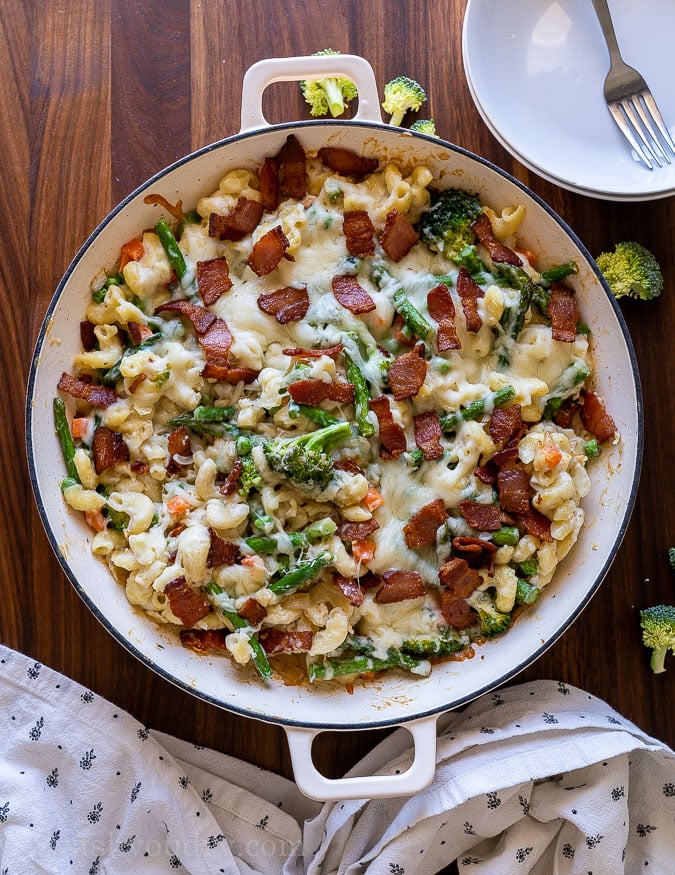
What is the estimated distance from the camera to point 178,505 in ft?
9.07

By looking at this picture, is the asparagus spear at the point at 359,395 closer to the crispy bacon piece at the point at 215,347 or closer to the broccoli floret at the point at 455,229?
the crispy bacon piece at the point at 215,347

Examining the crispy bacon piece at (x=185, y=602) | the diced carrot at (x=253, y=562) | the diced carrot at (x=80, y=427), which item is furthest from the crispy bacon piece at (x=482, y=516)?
the diced carrot at (x=80, y=427)

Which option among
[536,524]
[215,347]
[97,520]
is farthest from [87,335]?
[536,524]

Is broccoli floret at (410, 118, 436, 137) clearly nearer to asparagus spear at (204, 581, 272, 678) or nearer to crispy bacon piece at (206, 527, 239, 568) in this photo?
crispy bacon piece at (206, 527, 239, 568)

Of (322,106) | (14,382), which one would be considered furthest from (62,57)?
(14,382)

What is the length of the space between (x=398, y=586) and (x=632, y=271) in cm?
144

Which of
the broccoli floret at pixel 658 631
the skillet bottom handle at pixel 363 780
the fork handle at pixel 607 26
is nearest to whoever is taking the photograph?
the skillet bottom handle at pixel 363 780

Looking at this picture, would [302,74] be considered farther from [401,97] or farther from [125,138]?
[125,138]

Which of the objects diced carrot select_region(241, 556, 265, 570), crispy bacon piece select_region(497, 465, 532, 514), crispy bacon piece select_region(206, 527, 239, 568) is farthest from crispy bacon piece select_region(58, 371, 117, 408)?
crispy bacon piece select_region(497, 465, 532, 514)

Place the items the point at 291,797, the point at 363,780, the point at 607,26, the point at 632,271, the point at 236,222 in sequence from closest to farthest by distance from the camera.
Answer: the point at 363,780
the point at 236,222
the point at 607,26
the point at 632,271
the point at 291,797

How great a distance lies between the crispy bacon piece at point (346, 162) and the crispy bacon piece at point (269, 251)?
1.06 feet

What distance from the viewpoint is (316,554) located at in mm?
2748

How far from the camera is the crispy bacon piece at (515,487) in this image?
112 inches

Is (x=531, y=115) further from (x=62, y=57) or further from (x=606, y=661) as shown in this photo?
Answer: (x=606, y=661)
